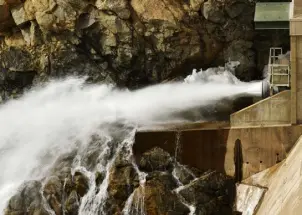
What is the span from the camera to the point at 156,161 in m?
28.4

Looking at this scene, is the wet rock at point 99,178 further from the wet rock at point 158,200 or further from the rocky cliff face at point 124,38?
the rocky cliff face at point 124,38

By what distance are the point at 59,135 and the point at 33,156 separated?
1838 mm

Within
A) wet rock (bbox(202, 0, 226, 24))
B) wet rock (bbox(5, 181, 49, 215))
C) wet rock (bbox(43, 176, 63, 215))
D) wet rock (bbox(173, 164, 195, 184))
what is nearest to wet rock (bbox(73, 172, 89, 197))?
wet rock (bbox(43, 176, 63, 215))

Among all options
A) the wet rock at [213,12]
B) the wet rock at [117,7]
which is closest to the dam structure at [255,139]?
the wet rock at [213,12]

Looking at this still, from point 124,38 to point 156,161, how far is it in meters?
9.19

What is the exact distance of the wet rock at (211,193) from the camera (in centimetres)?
2688

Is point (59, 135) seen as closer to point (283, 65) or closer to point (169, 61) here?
point (169, 61)

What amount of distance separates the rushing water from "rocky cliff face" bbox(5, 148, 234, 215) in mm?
406

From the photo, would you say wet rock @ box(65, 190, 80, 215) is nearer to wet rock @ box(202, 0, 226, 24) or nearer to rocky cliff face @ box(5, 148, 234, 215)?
rocky cliff face @ box(5, 148, 234, 215)

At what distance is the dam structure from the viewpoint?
2659cm

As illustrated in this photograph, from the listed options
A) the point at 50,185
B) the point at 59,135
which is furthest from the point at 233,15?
the point at 50,185

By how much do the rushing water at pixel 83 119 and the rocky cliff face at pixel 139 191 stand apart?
0.41m

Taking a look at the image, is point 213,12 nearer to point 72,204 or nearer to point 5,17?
point 5,17

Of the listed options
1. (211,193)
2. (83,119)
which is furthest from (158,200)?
(83,119)
